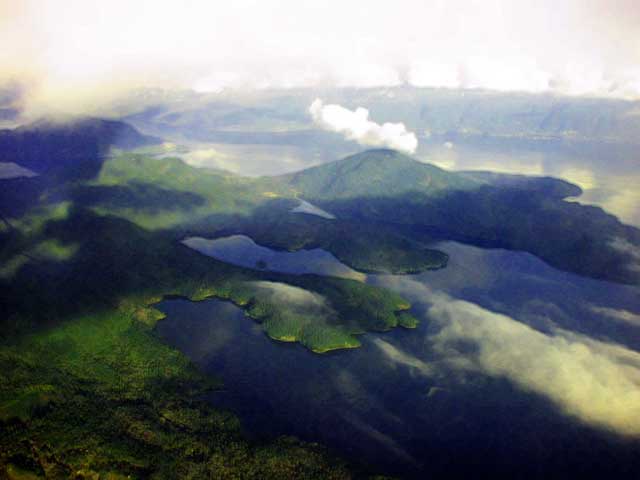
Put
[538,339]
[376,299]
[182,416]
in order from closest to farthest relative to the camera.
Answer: [182,416], [538,339], [376,299]

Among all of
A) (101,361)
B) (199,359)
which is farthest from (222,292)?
(101,361)

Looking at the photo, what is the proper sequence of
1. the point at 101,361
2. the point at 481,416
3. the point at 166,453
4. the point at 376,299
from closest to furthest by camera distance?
the point at 166,453 → the point at 481,416 → the point at 101,361 → the point at 376,299

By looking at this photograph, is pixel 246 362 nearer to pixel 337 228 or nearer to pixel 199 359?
pixel 199 359

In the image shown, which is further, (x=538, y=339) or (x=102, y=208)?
(x=102, y=208)

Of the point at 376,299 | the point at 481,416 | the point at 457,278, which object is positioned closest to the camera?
the point at 481,416

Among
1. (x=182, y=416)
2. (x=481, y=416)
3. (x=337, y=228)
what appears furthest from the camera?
(x=337, y=228)

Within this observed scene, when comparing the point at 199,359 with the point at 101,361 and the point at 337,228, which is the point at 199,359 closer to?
the point at 101,361

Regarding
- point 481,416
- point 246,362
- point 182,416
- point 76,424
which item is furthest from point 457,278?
point 76,424

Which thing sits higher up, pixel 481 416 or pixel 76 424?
pixel 76 424

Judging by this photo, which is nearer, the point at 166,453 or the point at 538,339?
the point at 166,453
